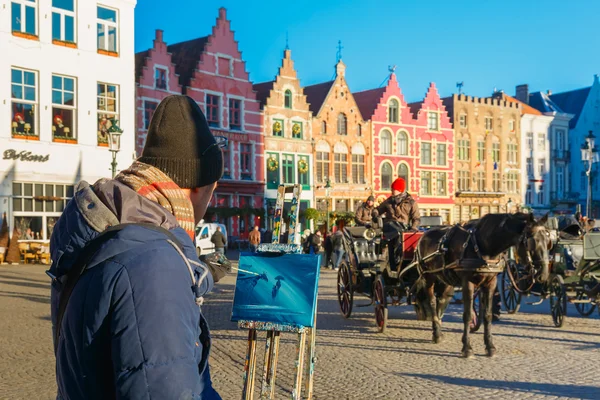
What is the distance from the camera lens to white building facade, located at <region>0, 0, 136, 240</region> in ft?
78.0

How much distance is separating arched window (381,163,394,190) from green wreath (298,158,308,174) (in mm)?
6119

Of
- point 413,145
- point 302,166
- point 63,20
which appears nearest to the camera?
point 63,20

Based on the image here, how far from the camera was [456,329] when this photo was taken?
10805 mm

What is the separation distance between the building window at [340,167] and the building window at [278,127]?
3898 mm

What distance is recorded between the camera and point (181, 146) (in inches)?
83.7

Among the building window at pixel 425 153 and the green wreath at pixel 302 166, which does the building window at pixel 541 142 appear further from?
the green wreath at pixel 302 166

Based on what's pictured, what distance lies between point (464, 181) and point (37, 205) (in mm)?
31610

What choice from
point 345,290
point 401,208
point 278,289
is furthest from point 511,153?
point 278,289

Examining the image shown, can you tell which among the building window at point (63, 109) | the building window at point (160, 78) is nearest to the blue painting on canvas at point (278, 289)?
the building window at point (63, 109)

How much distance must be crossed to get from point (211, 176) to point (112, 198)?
0.37m

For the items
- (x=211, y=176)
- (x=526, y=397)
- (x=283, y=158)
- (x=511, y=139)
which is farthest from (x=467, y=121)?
(x=211, y=176)

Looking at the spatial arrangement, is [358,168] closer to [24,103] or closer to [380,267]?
[24,103]

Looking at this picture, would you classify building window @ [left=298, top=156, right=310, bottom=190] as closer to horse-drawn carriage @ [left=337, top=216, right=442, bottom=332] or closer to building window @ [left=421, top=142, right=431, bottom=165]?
building window @ [left=421, top=142, right=431, bottom=165]

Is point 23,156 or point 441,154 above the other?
point 441,154
